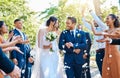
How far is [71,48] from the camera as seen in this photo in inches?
397

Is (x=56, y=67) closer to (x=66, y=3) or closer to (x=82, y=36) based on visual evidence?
(x=82, y=36)

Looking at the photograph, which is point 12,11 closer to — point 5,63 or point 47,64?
point 47,64

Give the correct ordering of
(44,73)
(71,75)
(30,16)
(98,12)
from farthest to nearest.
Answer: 1. (98,12)
2. (30,16)
3. (44,73)
4. (71,75)

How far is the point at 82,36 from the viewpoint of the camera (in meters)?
10.4

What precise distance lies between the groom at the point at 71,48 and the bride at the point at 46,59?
Result: 1.93 feet

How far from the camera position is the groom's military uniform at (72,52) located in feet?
33.2

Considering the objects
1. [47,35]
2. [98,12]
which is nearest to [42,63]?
[47,35]

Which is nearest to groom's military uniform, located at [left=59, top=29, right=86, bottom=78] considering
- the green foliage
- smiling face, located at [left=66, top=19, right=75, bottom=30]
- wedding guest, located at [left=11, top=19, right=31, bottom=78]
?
smiling face, located at [left=66, top=19, right=75, bottom=30]

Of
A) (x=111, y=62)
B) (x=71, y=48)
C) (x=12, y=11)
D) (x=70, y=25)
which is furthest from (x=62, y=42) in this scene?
(x=12, y=11)

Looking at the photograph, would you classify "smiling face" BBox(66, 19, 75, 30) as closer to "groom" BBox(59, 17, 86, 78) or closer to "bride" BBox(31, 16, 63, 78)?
"groom" BBox(59, 17, 86, 78)

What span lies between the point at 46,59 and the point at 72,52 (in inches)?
42.6

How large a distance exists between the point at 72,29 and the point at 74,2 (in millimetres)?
22728

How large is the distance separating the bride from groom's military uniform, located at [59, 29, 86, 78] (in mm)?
582

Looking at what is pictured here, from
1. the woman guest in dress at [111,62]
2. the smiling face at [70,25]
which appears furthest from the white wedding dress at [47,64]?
the woman guest in dress at [111,62]
